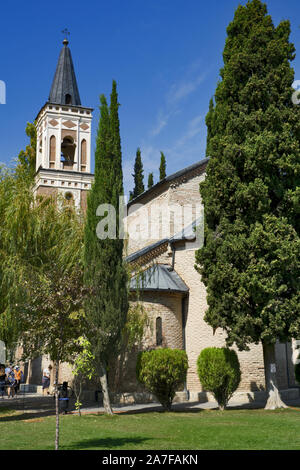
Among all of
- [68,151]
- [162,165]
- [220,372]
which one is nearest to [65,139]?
[68,151]

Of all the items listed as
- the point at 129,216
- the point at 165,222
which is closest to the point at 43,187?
the point at 129,216

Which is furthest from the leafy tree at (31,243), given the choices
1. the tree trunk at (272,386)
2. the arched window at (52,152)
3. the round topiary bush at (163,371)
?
the arched window at (52,152)

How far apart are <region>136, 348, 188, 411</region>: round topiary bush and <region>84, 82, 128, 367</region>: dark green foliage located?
143 cm

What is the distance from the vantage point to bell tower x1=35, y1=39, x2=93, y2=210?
34.1 meters

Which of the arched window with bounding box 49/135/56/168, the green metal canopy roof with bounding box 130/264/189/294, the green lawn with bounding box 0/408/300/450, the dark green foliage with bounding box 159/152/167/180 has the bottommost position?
the green lawn with bounding box 0/408/300/450

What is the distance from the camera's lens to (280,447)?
9.06 meters

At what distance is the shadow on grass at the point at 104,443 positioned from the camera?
923 centimetres

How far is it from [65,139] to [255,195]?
23.9m

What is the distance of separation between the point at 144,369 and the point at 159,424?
3.10 metres

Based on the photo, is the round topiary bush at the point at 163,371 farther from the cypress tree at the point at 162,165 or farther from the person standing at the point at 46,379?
the cypress tree at the point at 162,165

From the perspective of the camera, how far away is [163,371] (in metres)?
15.6

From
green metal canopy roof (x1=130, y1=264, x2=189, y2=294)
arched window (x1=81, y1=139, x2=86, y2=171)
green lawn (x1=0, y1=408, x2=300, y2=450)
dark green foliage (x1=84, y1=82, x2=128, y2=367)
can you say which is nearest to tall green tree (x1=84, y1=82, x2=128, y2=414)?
dark green foliage (x1=84, y1=82, x2=128, y2=367)

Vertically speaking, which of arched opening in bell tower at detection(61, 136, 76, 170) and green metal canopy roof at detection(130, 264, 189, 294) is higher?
arched opening in bell tower at detection(61, 136, 76, 170)

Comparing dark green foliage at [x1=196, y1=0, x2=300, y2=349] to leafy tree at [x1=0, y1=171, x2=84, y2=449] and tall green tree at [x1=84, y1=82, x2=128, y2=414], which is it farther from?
leafy tree at [x1=0, y1=171, x2=84, y2=449]
